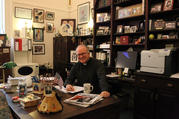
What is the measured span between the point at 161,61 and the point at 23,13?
405 centimetres

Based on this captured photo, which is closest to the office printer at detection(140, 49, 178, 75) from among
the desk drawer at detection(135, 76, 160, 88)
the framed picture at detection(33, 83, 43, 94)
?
the desk drawer at detection(135, 76, 160, 88)

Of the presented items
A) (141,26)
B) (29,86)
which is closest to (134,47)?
(141,26)

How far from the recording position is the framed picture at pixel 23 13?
4.71 metres

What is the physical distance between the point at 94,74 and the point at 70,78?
363mm

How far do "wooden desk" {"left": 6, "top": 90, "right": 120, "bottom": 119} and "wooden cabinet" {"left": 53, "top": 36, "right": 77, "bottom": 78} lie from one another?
323cm

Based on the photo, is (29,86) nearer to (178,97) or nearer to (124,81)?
(124,81)

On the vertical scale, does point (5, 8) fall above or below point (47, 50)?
above

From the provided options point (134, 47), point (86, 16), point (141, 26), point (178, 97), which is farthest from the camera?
point (86, 16)

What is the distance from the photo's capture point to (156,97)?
102 inches

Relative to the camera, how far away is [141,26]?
3332mm

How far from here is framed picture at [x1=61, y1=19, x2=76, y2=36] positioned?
510 centimetres

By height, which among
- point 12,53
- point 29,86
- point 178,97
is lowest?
point 178,97

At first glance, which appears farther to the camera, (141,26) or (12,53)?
(12,53)

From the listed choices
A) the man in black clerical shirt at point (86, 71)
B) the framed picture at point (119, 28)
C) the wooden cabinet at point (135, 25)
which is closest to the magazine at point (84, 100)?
the man in black clerical shirt at point (86, 71)
